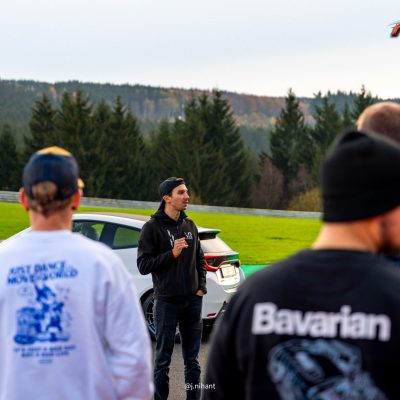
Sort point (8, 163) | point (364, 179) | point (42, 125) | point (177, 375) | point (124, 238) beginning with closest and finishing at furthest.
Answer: point (364, 179), point (177, 375), point (124, 238), point (8, 163), point (42, 125)

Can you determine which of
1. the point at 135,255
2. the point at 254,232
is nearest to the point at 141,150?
the point at 254,232

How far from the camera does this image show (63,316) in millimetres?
3211

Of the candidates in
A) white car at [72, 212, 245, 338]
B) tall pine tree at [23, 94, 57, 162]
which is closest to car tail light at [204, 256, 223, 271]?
white car at [72, 212, 245, 338]

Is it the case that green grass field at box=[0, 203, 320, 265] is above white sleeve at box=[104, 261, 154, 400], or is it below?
below

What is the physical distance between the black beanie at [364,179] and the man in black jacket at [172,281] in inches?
197

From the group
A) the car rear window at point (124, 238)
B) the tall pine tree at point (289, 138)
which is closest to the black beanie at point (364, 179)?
the car rear window at point (124, 238)

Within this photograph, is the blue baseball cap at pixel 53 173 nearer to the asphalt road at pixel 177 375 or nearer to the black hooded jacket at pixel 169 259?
the black hooded jacket at pixel 169 259

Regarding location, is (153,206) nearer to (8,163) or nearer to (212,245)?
(8,163)

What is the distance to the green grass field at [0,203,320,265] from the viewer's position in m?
27.8

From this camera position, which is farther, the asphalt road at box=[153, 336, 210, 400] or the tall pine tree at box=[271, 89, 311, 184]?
the tall pine tree at box=[271, 89, 311, 184]

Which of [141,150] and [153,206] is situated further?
[141,150]

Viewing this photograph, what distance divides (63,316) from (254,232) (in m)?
33.1

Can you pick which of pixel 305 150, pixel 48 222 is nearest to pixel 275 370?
pixel 48 222

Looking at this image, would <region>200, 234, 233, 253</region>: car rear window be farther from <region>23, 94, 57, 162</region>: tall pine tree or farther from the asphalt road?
<region>23, 94, 57, 162</region>: tall pine tree
